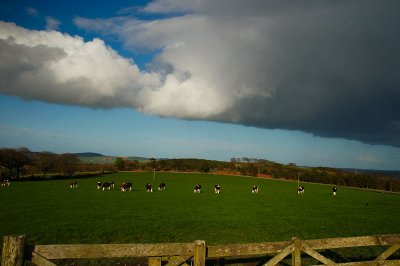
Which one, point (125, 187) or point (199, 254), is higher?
point (199, 254)

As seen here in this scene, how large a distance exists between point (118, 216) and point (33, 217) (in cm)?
630

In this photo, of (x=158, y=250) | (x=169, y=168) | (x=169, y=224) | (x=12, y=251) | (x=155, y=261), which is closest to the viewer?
(x=12, y=251)

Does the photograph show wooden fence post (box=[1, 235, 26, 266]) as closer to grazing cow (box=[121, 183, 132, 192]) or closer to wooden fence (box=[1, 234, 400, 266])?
wooden fence (box=[1, 234, 400, 266])

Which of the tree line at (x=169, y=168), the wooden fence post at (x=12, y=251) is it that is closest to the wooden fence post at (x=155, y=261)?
the wooden fence post at (x=12, y=251)

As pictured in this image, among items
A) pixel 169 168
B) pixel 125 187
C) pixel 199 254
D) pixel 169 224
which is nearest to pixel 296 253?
pixel 199 254

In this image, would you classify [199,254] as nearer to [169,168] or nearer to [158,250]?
[158,250]

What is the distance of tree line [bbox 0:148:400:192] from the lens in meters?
92.1

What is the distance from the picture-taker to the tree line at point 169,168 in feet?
302

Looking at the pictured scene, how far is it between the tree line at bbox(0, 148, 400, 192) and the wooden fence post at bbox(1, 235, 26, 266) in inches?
3391

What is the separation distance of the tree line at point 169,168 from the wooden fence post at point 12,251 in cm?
8614

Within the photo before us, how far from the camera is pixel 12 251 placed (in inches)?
246

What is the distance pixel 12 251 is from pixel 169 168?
12294cm

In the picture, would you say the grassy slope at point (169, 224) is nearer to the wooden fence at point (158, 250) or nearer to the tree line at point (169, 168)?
the wooden fence at point (158, 250)

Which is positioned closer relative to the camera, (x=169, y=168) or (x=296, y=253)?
(x=296, y=253)
